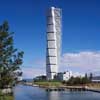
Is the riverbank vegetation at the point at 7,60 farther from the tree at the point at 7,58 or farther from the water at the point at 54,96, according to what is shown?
the water at the point at 54,96

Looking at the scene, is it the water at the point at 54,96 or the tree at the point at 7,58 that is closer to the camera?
the tree at the point at 7,58

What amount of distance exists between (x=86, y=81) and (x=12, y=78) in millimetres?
162671

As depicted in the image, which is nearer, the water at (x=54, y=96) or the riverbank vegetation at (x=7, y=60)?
the riverbank vegetation at (x=7, y=60)

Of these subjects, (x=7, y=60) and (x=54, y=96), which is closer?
(x=7, y=60)

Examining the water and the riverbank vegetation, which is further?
the water

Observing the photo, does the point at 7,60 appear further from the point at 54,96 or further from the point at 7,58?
the point at 54,96

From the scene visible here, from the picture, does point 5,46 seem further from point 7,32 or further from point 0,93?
point 0,93

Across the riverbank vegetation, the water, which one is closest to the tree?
the riverbank vegetation

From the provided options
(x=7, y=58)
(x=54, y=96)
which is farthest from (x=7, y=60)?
(x=54, y=96)

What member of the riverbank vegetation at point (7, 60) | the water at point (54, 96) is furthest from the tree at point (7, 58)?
the water at point (54, 96)

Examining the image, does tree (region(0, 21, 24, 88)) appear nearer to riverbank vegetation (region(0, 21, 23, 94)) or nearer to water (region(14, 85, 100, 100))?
riverbank vegetation (region(0, 21, 23, 94))

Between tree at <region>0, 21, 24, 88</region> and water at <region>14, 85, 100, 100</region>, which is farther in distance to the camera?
water at <region>14, 85, 100, 100</region>

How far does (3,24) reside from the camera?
3734cm

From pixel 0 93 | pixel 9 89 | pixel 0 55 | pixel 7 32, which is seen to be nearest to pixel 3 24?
pixel 7 32
